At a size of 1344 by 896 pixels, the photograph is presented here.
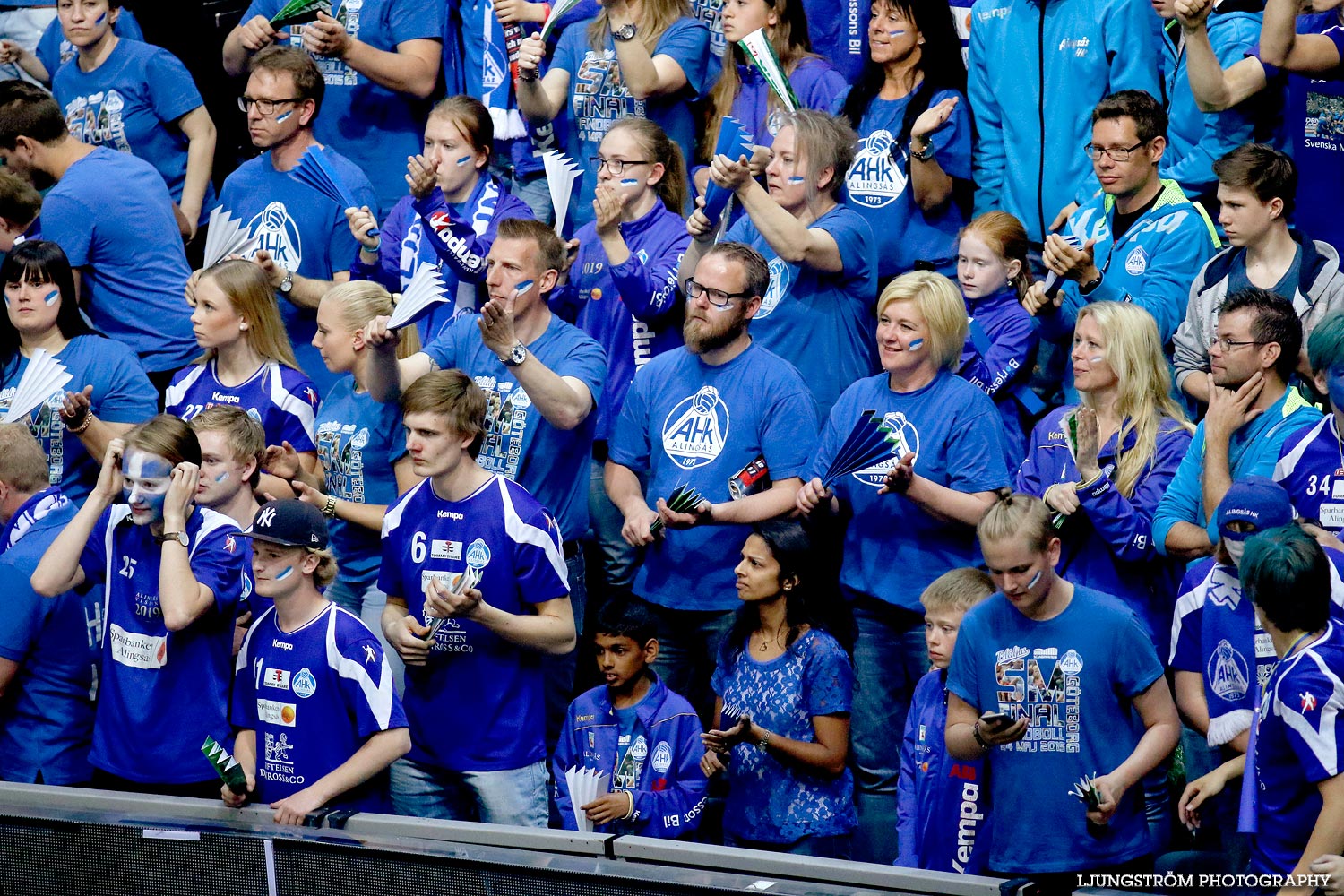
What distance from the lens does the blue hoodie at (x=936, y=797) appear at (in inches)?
203

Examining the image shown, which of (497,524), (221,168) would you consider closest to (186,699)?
(497,524)

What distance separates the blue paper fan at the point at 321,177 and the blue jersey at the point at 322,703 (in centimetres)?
299

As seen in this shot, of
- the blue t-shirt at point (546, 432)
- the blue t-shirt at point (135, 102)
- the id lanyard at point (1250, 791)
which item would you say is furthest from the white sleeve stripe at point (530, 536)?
the blue t-shirt at point (135, 102)

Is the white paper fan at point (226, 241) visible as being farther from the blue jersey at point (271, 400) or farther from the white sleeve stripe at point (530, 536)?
the white sleeve stripe at point (530, 536)

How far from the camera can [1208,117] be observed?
6.96 metres

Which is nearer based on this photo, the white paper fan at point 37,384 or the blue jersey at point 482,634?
the blue jersey at point 482,634

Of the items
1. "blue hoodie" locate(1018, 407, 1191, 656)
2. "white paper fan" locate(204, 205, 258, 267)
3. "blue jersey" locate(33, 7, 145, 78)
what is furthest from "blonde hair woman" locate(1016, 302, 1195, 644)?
"blue jersey" locate(33, 7, 145, 78)

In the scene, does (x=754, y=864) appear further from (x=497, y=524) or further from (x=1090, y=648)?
(x=497, y=524)

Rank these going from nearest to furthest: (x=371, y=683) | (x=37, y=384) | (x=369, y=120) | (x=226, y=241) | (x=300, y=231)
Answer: (x=371, y=683) < (x=37, y=384) < (x=226, y=241) < (x=300, y=231) < (x=369, y=120)

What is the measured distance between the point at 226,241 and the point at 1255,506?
181 inches

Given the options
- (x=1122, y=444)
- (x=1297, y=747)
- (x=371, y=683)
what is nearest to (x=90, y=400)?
(x=371, y=683)

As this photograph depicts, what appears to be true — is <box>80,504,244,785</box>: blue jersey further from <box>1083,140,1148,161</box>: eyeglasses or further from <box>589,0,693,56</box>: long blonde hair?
<box>1083,140,1148,161</box>: eyeglasses

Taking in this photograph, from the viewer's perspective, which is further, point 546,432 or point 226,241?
point 226,241

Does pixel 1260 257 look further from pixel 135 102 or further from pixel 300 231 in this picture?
pixel 135 102
